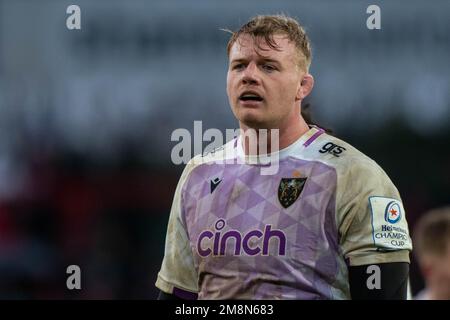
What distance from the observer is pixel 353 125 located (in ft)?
33.8

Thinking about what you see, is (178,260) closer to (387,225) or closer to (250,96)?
(250,96)

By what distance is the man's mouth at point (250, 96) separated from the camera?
12.8ft

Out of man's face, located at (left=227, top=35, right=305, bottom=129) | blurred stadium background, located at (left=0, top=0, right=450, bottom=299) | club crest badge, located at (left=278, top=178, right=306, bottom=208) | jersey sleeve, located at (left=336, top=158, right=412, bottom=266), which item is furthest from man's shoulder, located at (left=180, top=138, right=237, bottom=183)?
blurred stadium background, located at (left=0, top=0, right=450, bottom=299)

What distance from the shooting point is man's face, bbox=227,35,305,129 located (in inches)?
154

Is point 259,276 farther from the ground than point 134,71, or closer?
closer

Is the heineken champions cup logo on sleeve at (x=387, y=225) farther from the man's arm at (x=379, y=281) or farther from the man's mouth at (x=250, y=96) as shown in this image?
the man's mouth at (x=250, y=96)

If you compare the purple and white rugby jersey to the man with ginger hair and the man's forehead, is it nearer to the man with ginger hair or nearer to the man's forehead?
the man with ginger hair

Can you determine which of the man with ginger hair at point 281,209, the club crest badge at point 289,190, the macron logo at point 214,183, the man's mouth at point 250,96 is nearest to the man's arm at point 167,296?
the man with ginger hair at point 281,209

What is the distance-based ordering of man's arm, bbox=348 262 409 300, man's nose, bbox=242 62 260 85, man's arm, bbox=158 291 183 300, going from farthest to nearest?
1. man's arm, bbox=158 291 183 300
2. man's nose, bbox=242 62 260 85
3. man's arm, bbox=348 262 409 300

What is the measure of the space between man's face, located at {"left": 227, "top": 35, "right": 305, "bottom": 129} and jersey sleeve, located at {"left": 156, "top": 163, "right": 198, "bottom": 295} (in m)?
0.54

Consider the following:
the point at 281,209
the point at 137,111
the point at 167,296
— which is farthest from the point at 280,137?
the point at 137,111
